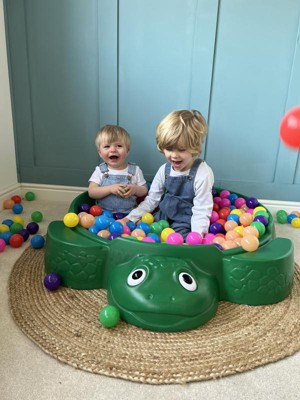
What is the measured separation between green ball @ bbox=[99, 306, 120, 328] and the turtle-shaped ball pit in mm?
34

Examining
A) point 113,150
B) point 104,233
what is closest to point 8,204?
point 113,150

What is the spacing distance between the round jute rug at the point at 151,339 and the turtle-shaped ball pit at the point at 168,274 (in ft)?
0.13

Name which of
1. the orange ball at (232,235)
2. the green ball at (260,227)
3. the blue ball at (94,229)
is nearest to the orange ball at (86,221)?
the blue ball at (94,229)

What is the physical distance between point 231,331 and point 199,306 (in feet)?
0.42

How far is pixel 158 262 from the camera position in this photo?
45.3 inches

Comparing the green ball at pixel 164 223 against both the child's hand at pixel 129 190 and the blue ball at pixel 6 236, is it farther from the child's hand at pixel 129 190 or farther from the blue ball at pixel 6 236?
the blue ball at pixel 6 236

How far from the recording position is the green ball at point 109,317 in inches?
42.7

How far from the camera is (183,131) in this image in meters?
1.45

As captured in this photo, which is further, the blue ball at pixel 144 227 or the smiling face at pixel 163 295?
the blue ball at pixel 144 227

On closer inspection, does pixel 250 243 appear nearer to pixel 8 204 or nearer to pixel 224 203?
pixel 224 203

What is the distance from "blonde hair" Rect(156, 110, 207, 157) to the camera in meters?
1.45

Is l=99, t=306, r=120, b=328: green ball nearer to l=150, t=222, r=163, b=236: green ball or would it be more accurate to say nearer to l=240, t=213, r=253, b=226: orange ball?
l=150, t=222, r=163, b=236: green ball

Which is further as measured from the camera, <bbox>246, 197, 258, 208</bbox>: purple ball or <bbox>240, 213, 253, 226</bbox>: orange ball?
<bbox>246, 197, 258, 208</bbox>: purple ball

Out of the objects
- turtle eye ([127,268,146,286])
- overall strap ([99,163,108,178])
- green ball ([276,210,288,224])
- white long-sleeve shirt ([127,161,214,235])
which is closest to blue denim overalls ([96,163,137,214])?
overall strap ([99,163,108,178])
